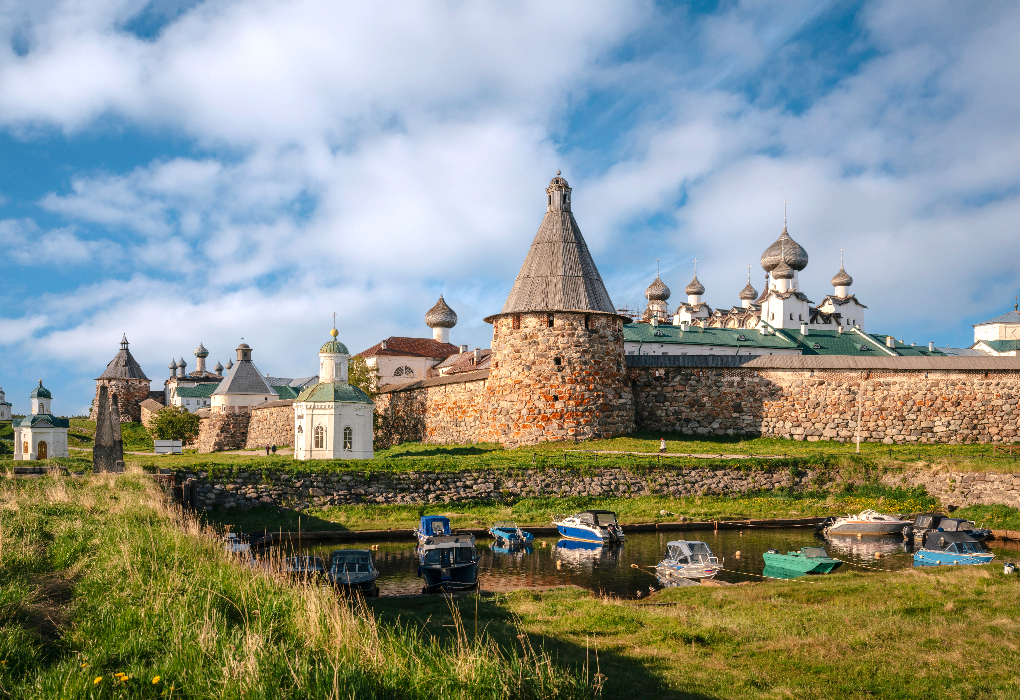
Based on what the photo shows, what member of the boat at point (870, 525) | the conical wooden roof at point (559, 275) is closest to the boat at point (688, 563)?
the boat at point (870, 525)

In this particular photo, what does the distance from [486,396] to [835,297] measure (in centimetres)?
5999

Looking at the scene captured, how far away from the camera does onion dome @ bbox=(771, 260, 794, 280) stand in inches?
2918

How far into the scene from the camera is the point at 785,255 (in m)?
74.5

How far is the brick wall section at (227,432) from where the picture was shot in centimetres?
5019

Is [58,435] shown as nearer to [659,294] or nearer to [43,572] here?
[43,572]

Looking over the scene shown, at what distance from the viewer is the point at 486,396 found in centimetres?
3148

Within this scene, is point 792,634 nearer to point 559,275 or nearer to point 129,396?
point 559,275

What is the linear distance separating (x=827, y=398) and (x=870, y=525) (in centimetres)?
1095

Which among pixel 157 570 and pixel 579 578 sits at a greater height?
pixel 157 570

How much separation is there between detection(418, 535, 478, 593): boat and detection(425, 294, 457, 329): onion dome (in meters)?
57.4

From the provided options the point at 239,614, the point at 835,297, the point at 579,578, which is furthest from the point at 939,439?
the point at 835,297

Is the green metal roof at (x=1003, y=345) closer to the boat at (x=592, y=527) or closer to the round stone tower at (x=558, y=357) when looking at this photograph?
the round stone tower at (x=558, y=357)

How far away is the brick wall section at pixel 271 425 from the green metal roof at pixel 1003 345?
56.0 m

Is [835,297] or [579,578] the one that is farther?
[835,297]
